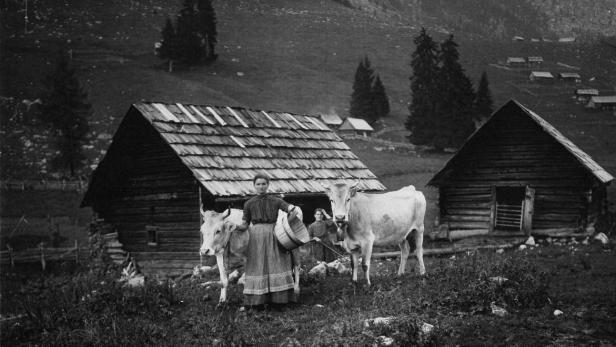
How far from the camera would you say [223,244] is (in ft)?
28.7

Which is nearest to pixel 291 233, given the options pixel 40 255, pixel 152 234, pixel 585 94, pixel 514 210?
pixel 152 234

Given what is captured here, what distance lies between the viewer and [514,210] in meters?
19.2

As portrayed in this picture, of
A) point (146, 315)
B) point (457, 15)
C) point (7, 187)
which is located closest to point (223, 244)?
point (146, 315)

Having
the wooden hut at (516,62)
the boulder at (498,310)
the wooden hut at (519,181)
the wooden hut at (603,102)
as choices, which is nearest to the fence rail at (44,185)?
the wooden hut at (519,181)

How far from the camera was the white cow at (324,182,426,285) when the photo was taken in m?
8.96

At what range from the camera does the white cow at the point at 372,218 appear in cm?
896

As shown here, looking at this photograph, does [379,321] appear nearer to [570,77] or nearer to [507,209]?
[507,209]

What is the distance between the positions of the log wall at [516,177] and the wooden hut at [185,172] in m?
4.17

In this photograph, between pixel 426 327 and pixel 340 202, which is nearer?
pixel 426 327

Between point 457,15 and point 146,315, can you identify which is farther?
point 457,15

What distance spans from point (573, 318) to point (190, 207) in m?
11.0

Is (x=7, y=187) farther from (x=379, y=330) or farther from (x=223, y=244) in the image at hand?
(x=379, y=330)

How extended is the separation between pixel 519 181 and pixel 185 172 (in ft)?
38.6

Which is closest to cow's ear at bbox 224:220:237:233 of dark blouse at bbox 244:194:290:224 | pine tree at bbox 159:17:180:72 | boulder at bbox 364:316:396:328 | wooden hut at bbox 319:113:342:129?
dark blouse at bbox 244:194:290:224
